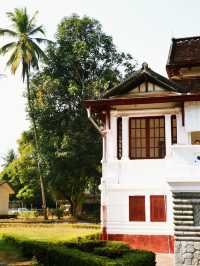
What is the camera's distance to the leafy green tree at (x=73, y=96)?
35938 millimetres

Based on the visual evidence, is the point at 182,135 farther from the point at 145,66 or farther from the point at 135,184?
the point at 145,66

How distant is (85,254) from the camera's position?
11.2 metres

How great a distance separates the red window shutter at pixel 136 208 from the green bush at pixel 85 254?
2667 mm

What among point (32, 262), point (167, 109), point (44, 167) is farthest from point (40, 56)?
point (32, 262)

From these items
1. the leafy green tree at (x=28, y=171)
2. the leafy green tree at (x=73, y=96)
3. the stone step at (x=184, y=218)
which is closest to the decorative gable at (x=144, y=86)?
the stone step at (x=184, y=218)

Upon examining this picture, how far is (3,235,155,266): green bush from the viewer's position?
34.5ft

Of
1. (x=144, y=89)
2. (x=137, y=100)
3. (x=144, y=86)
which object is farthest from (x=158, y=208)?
(x=144, y=86)

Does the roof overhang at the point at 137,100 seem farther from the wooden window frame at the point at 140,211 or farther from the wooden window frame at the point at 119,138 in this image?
the wooden window frame at the point at 140,211

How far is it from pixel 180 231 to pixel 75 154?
23.4 metres

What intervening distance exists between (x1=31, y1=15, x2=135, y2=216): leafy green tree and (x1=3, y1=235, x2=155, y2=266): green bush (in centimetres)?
2040

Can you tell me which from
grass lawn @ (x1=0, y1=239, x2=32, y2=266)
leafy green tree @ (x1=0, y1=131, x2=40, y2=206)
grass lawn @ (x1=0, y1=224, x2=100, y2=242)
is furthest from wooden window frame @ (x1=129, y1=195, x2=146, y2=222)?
leafy green tree @ (x1=0, y1=131, x2=40, y2=206)

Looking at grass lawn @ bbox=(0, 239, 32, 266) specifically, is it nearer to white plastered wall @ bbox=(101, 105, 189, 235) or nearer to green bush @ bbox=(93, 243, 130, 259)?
green bush @ bbox=(93, 243, 130, 259)

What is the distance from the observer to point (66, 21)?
39.8 m

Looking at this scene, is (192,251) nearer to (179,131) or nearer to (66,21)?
(179,131)
